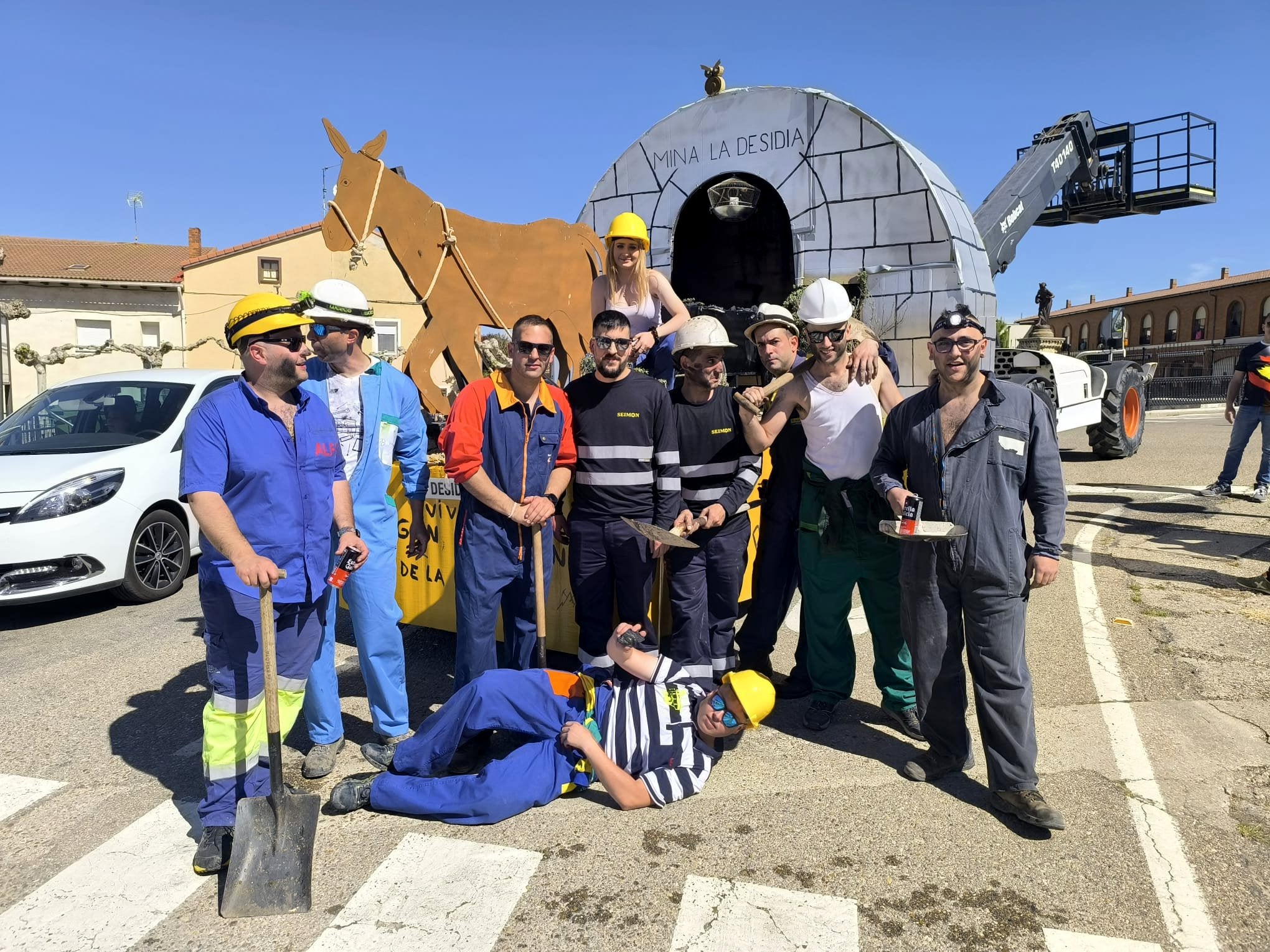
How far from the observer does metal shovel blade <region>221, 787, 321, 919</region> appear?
100 inches

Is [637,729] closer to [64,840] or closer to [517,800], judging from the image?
[517,800]

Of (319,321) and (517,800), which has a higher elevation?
(319,321)

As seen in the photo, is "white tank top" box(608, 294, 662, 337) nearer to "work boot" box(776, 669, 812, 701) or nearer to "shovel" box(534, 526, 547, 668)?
"shovel" box(534, 526, 547, 668)

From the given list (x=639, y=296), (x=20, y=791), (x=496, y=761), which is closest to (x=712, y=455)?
(x=639, y=296)

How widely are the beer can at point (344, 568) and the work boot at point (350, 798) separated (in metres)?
0.77

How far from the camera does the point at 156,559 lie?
621 cm

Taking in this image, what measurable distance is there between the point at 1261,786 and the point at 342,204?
19.1 feet

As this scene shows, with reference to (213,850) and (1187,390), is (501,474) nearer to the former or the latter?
(213,850)

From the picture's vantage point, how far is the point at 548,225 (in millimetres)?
6664

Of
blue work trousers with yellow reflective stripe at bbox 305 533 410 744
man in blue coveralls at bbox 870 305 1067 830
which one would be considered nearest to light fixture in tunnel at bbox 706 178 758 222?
man in blue coveralls at bbox 870 305 1067 830

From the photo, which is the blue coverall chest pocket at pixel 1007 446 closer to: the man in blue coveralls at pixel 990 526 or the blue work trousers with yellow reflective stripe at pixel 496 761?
the man in blue coveralls at pixel 990 526

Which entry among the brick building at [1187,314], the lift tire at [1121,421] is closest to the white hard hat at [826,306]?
the lift tire at [1121,421]

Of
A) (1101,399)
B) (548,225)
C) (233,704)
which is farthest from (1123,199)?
(233,704)

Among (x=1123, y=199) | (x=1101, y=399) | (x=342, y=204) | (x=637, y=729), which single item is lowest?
(x=637, y=729)
